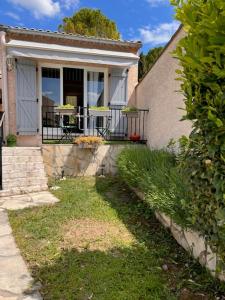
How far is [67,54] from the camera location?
948cm

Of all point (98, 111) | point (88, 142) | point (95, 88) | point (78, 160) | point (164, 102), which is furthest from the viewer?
point (95, 88)

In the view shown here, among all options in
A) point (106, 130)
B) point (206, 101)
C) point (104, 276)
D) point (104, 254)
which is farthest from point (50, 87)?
point (206, 101)

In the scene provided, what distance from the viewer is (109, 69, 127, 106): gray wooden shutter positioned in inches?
433

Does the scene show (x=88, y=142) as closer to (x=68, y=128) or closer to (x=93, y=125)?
(x=68, y=128)

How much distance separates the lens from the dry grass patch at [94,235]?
4.27 metres

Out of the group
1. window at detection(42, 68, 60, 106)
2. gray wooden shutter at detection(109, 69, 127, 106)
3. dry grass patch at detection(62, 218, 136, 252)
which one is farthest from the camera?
gray wooden shutter at detection(109, 69, 127, 106)

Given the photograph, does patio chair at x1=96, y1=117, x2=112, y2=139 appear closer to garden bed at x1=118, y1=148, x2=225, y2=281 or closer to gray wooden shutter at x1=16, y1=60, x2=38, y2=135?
gray wooden shutter at x1=16, y1=60, x2=38, y2=135

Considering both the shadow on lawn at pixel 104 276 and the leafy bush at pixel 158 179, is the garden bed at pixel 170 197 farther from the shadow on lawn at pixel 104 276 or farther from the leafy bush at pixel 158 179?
the shadow on lawn at pixel 104 276

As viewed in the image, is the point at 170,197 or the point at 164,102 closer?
the point at 170,197

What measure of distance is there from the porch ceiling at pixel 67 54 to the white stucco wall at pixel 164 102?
1.21 m

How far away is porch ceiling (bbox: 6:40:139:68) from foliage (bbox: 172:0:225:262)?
7.71m

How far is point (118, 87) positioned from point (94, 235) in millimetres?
7636

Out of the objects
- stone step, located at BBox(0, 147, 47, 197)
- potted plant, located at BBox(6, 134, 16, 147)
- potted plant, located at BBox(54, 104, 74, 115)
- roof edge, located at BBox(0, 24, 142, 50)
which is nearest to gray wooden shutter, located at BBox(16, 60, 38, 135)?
potted plant, located at BBox(6, 134, 16, 147)

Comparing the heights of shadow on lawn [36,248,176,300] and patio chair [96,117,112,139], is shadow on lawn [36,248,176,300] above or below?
below
